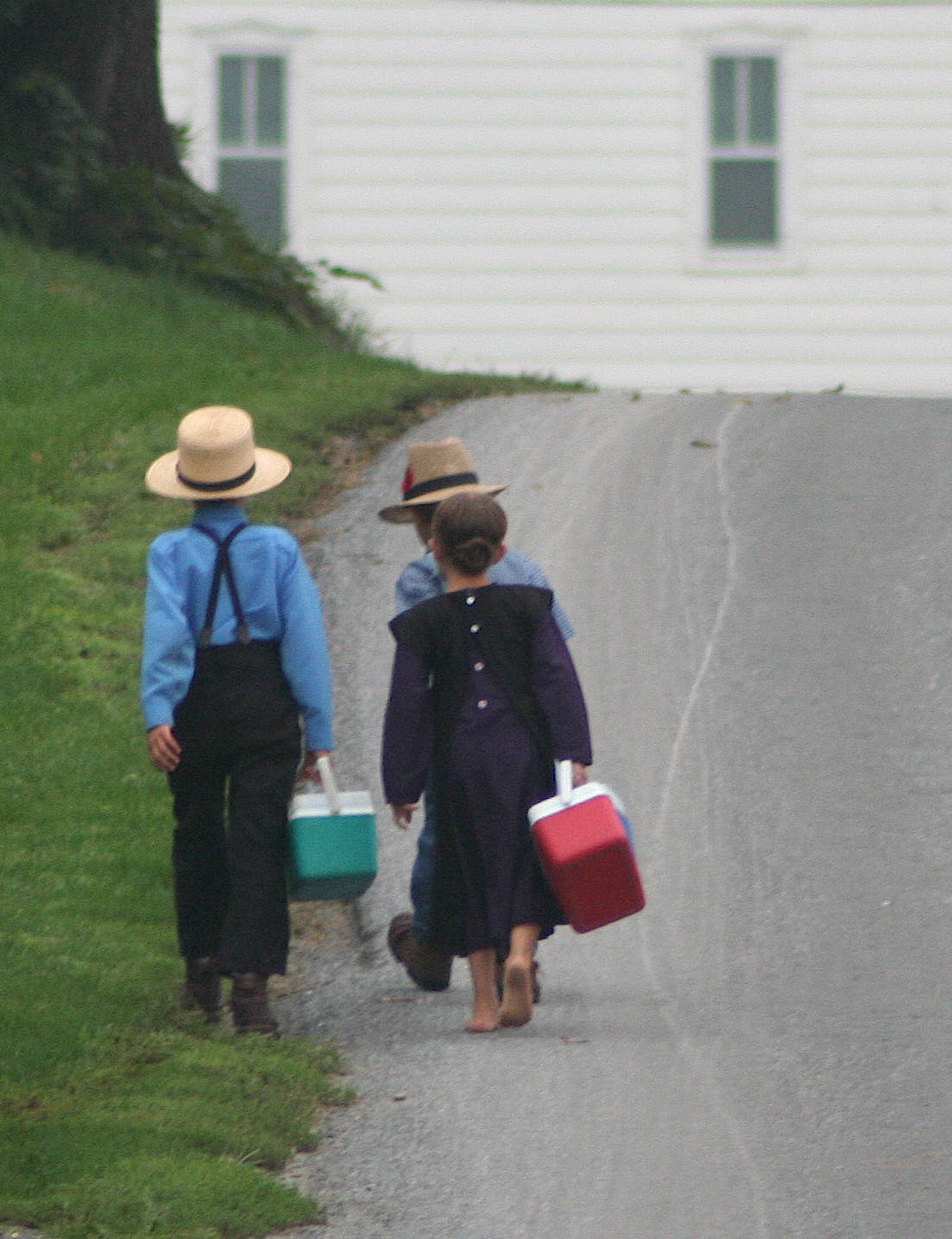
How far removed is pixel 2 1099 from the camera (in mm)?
5383

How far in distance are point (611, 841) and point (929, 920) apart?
1.56m

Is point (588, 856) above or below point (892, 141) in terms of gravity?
below

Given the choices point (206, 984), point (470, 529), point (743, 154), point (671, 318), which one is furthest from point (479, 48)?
point (206, 984)

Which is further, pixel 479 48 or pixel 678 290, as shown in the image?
pixel 678 290

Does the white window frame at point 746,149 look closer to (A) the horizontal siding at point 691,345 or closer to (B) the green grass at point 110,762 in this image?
(A) the horizontal siding at point 691,345

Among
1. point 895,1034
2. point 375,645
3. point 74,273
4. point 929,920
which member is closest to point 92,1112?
point 895,1034

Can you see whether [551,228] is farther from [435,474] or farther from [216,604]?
[216,604]

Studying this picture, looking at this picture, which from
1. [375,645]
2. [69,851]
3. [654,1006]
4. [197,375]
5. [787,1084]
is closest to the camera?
[787,1084]

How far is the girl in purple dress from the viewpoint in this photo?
6215 millimetres

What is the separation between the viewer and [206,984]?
626 cm

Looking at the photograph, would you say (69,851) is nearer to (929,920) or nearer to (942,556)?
(929,920)

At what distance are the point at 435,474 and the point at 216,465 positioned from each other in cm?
75

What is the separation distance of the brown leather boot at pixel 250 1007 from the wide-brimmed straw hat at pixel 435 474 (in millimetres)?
1549

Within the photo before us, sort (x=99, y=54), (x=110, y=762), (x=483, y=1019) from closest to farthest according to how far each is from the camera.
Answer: (x=483, y=1019), (x=110, y=762), (x=99, y=54)
